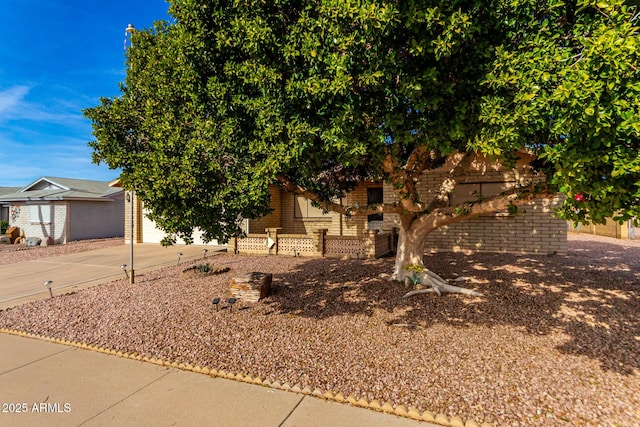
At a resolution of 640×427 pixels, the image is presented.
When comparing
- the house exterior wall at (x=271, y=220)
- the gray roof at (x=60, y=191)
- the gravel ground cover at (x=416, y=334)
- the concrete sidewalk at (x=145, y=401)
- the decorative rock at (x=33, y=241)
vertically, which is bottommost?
the concrete sidewalk at (x=145, y=401)

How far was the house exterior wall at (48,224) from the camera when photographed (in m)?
19.1

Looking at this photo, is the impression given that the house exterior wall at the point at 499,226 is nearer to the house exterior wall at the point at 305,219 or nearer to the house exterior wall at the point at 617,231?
Answer: the house exterior wall at the point at 305,219

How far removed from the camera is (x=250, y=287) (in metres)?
6.41

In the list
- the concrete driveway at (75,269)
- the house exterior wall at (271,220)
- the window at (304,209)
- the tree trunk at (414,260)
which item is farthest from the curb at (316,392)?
the window at (304,209)

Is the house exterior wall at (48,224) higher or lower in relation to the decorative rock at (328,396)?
higher

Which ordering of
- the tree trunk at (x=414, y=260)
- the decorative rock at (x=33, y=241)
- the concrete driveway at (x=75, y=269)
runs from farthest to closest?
the decorative rock at (x=33, y=241) → the concrete driveway at (x=75, y=269) → the tree trunk at (x=414, y=260)

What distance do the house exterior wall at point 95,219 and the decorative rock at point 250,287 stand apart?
18.6 m

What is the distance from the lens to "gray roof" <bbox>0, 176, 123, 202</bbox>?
19266 mm

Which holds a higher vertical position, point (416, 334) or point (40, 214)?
point (40, 214)

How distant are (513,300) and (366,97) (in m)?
4.82

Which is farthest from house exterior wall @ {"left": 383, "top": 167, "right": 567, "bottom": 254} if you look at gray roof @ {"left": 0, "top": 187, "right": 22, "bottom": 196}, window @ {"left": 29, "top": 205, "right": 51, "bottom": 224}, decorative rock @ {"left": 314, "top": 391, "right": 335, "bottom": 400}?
gray roof @ {"left": 0, "top": 187, "right": 22, "bottom": 196}

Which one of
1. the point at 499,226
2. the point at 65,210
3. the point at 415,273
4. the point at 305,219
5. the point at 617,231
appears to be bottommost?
the point at 415,273

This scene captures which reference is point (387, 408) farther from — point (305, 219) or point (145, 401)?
point (305, 219)

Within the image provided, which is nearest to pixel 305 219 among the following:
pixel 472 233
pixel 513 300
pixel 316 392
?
pixel 472 233
